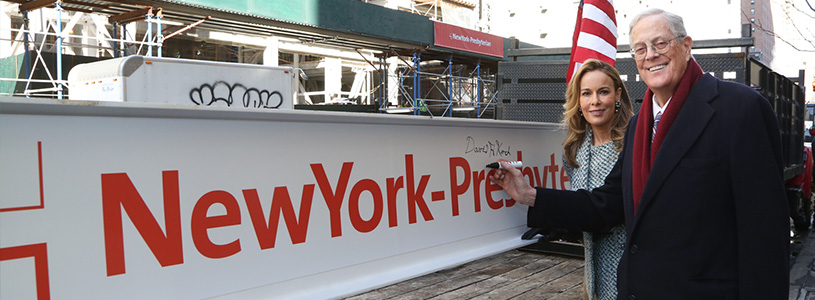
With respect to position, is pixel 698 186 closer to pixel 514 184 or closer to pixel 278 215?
pixel 514 184

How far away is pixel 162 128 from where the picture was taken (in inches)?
79.3

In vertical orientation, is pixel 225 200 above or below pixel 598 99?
below

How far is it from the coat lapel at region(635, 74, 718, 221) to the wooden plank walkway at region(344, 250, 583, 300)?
3454 millimetres

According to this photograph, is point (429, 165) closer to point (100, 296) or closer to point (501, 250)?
point (501, 250)

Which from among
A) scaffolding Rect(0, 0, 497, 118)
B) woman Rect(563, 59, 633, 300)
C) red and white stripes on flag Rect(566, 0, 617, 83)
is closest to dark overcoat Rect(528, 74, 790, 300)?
woman Rect(563, 59, 633, 300)

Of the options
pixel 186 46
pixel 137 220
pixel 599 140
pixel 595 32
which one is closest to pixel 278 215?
pixel 137 220

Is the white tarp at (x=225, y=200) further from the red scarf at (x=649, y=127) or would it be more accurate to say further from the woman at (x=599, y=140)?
the red scarf at (x=649, y=127)

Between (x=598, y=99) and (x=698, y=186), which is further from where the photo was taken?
(x=598, y=99)

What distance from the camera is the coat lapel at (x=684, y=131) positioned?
6.57ft

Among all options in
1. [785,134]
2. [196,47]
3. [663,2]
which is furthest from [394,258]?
[663,2]

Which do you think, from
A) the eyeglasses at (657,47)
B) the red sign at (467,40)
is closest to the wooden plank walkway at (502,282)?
the eyeglasses at (657,47)

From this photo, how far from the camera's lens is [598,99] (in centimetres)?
299

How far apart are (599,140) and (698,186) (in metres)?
1.06

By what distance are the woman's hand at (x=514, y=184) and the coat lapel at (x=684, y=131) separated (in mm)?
962
